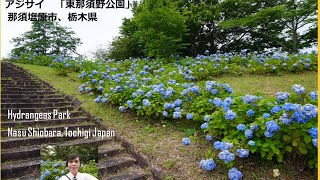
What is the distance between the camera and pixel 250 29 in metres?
12.5

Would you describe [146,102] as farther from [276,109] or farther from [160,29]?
[160,29]

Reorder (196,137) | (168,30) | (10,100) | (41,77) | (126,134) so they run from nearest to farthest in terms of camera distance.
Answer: (196,137) < (126,134) < (10,100) < (41,77) < (168,30)

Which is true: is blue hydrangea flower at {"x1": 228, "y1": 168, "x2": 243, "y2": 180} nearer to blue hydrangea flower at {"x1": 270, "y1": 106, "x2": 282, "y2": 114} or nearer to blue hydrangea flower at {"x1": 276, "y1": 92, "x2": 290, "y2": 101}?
blue hydrangea flower at {"x1": 270, "y1": 106, "x2": 282, "y2": 114}

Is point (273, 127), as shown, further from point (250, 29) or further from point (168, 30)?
point (250, 29)

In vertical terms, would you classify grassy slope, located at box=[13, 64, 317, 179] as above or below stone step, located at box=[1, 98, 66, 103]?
below

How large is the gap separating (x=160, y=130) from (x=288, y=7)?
10428mm

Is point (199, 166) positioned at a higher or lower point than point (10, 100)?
lower

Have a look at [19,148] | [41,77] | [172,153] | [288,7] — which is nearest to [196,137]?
[172,153]

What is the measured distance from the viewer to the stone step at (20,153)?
291cm

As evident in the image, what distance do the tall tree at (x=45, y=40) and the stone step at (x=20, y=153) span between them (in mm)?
16861

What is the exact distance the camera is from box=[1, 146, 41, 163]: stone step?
9.53 ft

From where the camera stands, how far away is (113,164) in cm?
298

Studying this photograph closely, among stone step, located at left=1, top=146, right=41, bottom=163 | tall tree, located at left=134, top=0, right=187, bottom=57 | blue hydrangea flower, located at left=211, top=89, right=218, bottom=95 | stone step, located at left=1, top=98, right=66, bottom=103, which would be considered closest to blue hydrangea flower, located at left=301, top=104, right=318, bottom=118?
blue hydrangea flower, located at left=211, top=89, right=218, bottom=95

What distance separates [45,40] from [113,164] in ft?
58.9
